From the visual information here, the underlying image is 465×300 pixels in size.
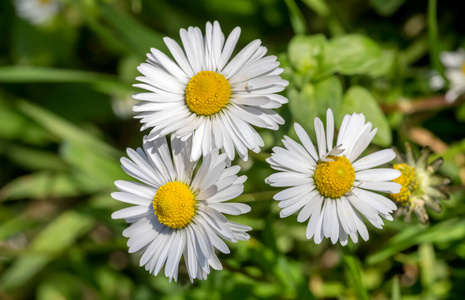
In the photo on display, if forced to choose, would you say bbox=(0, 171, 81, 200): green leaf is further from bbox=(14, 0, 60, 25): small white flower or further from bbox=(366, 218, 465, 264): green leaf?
bbox=(366, 218, 465, 264): green leaf

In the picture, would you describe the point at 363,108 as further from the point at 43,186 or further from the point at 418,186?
the point at 43,186

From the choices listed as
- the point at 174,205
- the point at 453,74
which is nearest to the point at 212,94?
the point at 174,205

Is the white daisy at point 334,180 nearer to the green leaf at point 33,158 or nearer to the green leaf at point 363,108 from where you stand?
the green leaf at point 363,108

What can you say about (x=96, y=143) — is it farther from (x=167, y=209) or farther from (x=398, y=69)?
(x=398, y=69)

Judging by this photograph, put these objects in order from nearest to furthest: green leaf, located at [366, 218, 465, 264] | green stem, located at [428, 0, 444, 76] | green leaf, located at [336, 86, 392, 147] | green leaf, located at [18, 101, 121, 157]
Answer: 1. green leaf, located at [336, 86, 392, 147]
2. green leaf, located at [366, 218, 465, 264]
3. green stem, located at [428, 0, 444, 76]
4. green leaf, located at [18, 101, 121, 157]

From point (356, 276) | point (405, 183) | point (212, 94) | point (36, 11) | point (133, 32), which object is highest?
point (36, 11)

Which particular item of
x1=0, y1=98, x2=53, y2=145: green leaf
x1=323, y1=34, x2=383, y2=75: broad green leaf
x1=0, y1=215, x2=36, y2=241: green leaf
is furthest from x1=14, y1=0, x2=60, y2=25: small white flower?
x1=323, y1=34, x2=383, y2=75: broad green leaf
